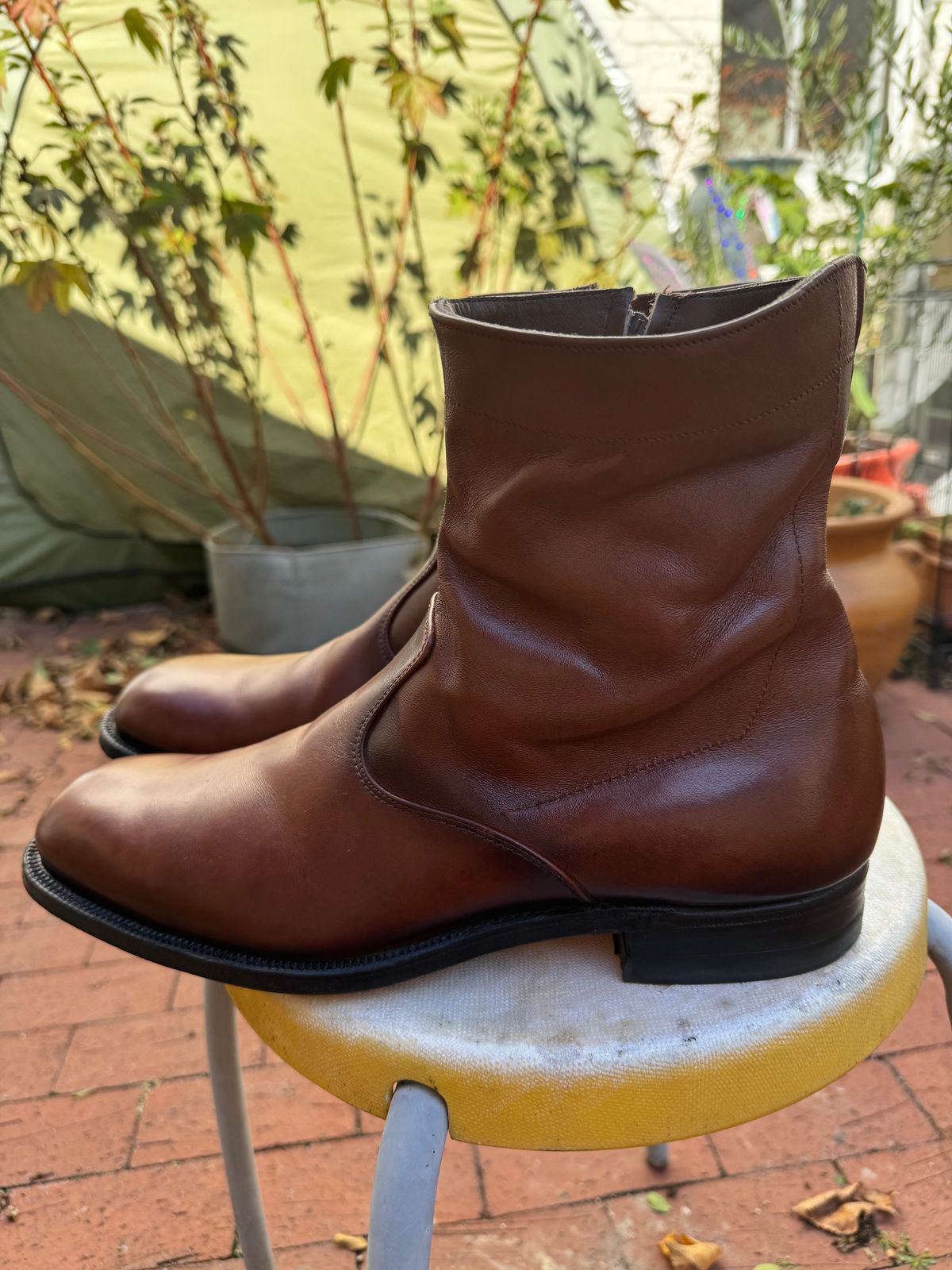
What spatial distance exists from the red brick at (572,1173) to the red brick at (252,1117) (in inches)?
8.8

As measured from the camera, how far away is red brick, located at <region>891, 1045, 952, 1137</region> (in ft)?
4.35

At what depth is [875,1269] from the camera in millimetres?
1101

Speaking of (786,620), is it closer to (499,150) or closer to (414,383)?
(499,150)

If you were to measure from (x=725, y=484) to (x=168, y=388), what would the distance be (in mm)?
2813

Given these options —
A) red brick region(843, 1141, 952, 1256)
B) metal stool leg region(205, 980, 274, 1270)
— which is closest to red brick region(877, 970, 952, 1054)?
red brick region(843, 1141, 952, 1256)

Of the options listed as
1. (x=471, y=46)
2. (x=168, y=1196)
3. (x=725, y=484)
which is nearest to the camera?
(x=725, y=484)

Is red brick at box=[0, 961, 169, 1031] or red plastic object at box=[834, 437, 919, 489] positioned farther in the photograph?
red plastic object at box=[834, 437, 919, 489]

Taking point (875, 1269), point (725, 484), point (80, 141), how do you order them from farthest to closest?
1. point (80, 141)
2. point (875, 1269)
3. point (725, 484)

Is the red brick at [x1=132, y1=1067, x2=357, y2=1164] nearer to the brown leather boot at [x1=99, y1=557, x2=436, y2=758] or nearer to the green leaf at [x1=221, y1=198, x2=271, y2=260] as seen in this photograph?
the brown leather boot at [x1=99, y1=557, x2=436, y2=758]

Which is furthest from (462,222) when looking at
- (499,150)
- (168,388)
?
Result: (168,388)

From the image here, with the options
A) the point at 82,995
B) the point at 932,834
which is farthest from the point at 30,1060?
the point at 932,834

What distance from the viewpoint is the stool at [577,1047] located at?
1.80 ft

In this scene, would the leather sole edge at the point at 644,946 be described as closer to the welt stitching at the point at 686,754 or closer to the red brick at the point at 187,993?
the welt stitching at the point at 686,754

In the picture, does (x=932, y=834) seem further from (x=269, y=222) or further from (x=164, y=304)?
(x=164, y=304)
